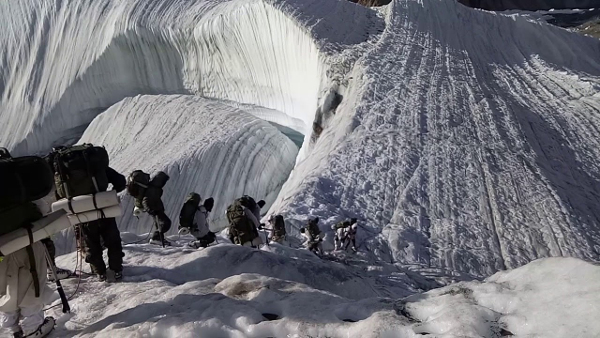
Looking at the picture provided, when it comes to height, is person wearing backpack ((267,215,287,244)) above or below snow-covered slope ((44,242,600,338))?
below

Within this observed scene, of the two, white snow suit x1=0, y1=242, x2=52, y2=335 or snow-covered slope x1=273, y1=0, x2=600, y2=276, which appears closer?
white snow suit x1=0, y1=242, x2=52, y2=335

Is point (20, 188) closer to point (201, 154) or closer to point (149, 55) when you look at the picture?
point (201, 154)

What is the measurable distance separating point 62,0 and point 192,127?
9637 millimetres

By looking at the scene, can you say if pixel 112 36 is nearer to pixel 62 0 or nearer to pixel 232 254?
pixel 62 0

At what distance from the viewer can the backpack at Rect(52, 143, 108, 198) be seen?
4098mm

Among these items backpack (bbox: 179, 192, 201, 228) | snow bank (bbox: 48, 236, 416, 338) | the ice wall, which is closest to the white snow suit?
snow bank (bbox: 48, 236, 416, 338)

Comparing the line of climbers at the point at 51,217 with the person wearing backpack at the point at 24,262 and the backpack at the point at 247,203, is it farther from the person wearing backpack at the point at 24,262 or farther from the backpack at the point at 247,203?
the backpack at the point at 247,203

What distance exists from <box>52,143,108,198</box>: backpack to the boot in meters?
1.01

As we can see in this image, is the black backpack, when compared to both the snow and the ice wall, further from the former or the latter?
the ice wall

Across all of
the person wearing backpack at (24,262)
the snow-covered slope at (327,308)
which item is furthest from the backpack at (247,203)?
the person wearing backpack at (24,262)

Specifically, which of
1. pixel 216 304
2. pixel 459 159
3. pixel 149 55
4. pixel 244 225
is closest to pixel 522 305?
pixel 216 304

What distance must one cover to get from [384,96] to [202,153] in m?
4.67

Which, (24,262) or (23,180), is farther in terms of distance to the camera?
(24,262)

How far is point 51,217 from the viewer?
3398 millimetres
